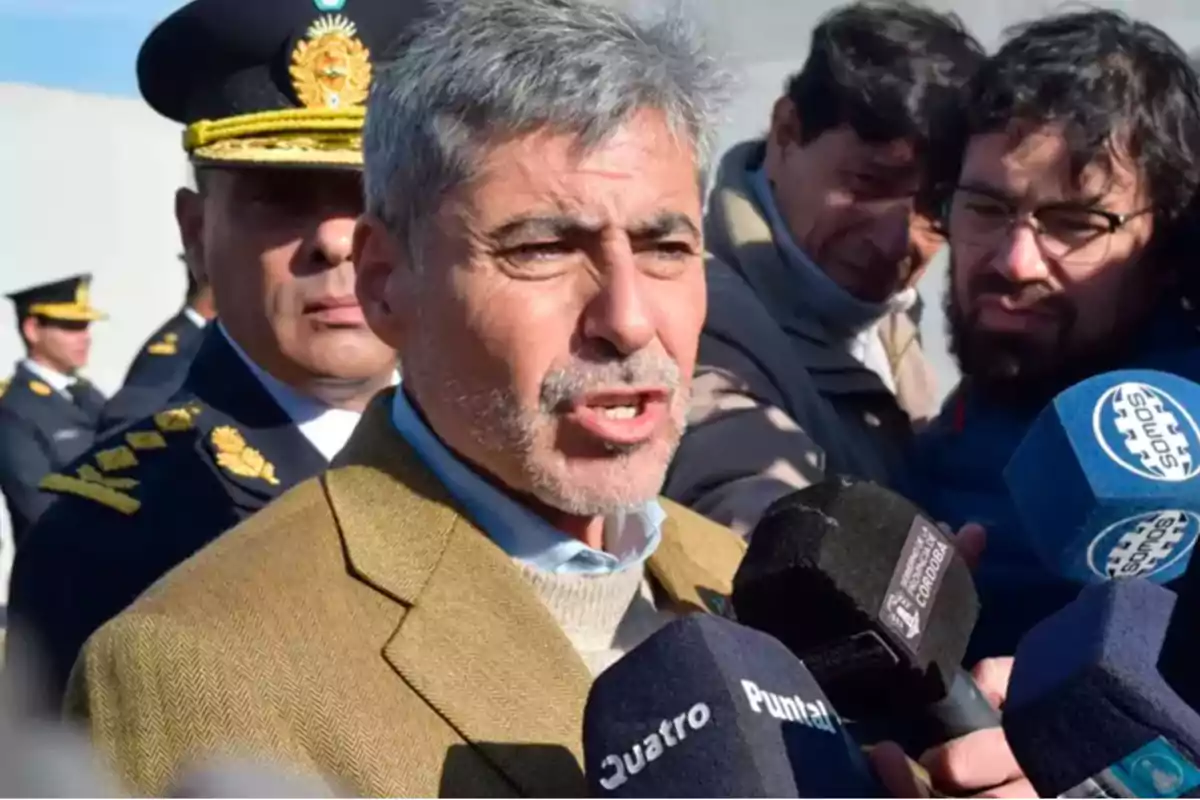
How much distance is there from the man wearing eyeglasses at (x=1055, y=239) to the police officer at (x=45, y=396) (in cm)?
347

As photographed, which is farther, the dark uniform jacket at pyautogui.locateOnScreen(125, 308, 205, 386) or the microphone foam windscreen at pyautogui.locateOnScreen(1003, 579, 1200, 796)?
the dark uniform jacket at pyautogui.locateOnScreen(125, 308, 205, 386)

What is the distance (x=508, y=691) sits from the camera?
1.52m

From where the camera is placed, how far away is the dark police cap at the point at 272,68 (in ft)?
7.86

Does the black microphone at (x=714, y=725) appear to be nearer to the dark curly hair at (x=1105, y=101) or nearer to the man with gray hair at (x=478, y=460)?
the man with gray hair at (x=478, y=460)

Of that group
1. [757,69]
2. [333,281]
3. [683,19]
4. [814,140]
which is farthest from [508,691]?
[757,69]

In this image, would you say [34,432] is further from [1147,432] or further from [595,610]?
[1147,432]

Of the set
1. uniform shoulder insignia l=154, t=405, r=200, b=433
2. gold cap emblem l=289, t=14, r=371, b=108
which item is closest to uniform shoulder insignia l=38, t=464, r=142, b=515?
uniform shoulder insignia l=154, t=405, r=200, b=433

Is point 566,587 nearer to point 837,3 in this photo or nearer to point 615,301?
point 615,301

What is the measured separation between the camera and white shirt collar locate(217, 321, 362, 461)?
2.38 metres

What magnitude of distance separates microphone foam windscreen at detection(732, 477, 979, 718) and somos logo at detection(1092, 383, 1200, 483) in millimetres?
201

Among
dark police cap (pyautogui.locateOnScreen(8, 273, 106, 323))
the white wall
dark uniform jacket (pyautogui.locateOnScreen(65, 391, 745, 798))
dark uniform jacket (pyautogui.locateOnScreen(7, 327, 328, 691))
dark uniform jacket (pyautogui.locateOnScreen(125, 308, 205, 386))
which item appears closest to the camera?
dark uniform jacket (pyautogui.locateOnScreen(65, 391, 745, 798))

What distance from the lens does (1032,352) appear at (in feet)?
7.91

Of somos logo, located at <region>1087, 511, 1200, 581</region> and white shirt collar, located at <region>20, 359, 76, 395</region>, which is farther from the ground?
somos logo, located at <region>1087, 511, 1200, 581</region>

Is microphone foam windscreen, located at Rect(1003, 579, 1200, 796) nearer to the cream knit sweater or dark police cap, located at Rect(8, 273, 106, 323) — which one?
the cream knit sweater
